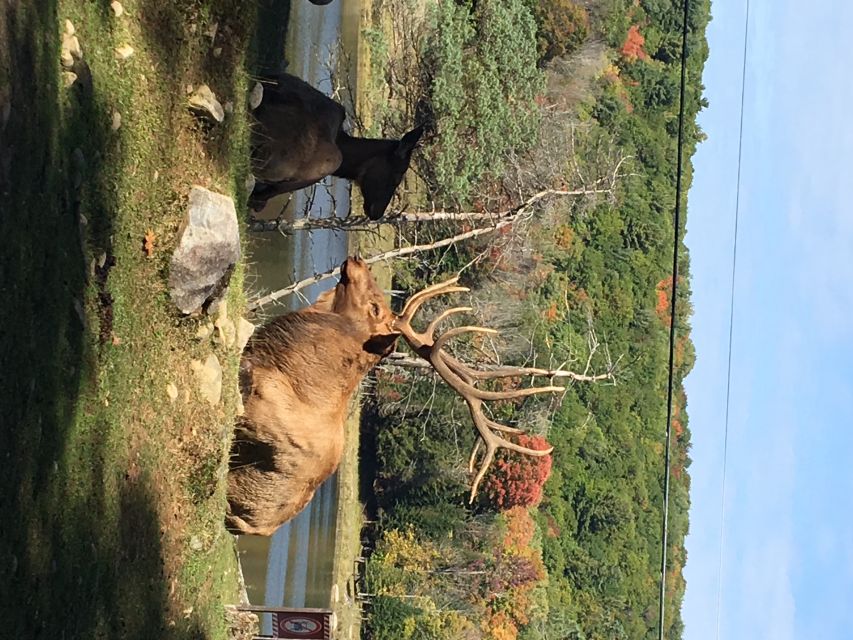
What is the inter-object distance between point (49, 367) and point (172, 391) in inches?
80.0

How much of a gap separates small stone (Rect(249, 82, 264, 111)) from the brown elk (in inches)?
66.2

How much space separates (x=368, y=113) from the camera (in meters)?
18.8

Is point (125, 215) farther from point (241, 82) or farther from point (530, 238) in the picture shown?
point (530, 238)

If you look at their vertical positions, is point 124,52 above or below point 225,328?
above

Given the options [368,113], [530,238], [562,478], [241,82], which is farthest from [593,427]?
[241,82]

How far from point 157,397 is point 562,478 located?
2141 centimetres

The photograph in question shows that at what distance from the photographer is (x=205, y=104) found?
7.40 meters

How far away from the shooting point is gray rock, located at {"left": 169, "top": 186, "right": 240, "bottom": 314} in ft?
23.1

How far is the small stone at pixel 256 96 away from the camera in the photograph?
8.34 meters

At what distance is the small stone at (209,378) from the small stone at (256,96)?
7.67ft

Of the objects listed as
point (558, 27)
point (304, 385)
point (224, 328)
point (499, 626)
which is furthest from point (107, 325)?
point (499, 626)

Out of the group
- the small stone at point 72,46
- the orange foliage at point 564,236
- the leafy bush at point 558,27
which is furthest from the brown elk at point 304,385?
the orange foliage at point 564,236

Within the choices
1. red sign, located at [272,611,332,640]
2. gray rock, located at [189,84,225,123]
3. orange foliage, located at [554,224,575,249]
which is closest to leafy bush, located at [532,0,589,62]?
orange foliage, located at [554,224,575,249]

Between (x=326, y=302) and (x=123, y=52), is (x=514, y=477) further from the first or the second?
(x=123, y=52)
